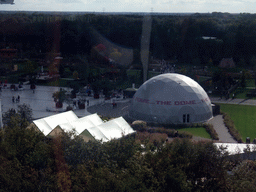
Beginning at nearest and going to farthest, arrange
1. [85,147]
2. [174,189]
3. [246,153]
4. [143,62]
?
[174,189], [85,147], [246,153], [143,62]

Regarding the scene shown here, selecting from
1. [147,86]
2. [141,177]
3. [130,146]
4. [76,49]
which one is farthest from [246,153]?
[76,49]

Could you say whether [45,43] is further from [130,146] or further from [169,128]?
[130,146]

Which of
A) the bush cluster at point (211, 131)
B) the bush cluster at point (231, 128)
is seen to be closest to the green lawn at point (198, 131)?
the bush cluster at point (211, 131)

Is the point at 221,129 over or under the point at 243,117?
under

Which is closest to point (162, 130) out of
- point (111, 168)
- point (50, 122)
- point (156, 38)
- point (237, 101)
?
point (50, 122)

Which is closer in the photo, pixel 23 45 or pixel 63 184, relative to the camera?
pixel 63 184

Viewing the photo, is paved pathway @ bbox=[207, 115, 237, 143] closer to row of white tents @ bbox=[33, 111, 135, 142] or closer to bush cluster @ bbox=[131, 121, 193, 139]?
bush cluster @ bbox=[131, 121, 193, 139]

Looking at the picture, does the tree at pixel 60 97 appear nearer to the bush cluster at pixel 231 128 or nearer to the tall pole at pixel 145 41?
the bush cluster at pixel 231 128

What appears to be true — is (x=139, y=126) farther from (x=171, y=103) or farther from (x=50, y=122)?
(x=50, y=122)
